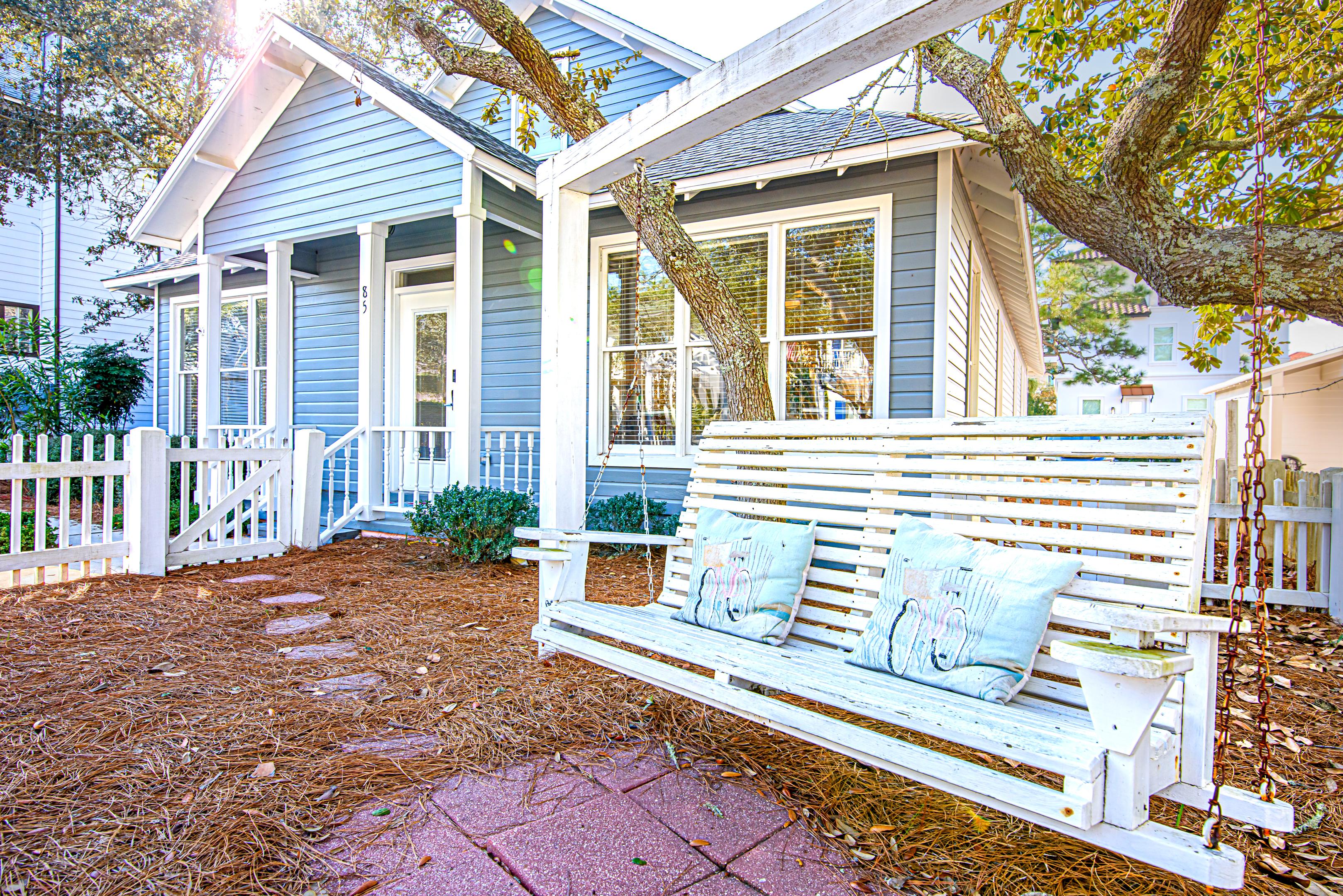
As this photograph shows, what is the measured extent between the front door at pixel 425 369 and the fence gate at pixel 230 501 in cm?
191

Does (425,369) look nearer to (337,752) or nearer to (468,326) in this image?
(468,326)

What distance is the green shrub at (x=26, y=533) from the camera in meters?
6.01

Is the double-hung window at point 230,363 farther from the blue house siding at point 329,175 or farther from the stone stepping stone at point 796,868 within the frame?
the stone stepping stone at point 796,868

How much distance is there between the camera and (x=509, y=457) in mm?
7094

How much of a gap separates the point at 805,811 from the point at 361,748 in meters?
1.35

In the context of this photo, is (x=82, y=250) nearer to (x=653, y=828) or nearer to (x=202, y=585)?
(x=202, y=585)

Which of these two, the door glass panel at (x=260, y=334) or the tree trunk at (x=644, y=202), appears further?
the door glass panel at (x=260, y=334)

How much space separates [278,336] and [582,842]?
6.88 metres

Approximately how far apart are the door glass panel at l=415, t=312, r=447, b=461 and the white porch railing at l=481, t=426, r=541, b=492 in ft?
2.47

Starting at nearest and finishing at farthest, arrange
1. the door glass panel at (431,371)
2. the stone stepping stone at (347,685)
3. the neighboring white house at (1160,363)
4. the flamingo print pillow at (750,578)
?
the flamingo print pillow at (750,578) → the stone stepping stone at (347,685) → the door glass panel at (431,371) → the neighboring white house at (1160,363)

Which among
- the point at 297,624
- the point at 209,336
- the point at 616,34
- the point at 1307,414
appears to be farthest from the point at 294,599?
the point at 1307,414

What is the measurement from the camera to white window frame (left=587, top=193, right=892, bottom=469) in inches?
218

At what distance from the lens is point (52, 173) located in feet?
43.1

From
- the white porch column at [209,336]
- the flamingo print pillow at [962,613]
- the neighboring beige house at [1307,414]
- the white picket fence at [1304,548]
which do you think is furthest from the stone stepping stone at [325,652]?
the neighboring beige house at [1307,414]
